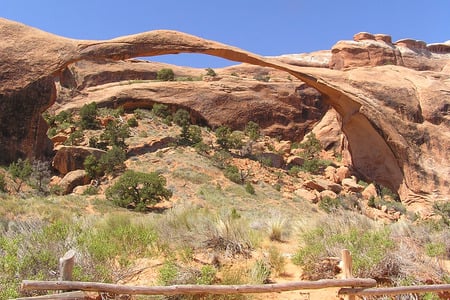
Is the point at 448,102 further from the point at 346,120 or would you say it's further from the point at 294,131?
the point at 294,131

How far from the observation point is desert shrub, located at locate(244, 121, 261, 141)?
79.0ft

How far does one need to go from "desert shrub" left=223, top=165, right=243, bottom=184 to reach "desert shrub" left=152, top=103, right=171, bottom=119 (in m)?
7.84

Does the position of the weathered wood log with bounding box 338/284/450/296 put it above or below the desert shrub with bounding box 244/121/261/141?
below

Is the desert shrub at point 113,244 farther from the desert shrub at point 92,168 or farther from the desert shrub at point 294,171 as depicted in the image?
the desert shrub at point 294,171

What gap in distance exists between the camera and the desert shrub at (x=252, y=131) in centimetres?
2407

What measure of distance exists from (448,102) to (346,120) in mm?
4270

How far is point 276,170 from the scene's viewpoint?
2147 centimetres

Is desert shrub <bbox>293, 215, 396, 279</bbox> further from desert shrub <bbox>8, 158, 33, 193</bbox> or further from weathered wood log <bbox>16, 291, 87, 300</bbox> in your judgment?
desert shrub <bbox>8, 158, 33, 193</bbox>

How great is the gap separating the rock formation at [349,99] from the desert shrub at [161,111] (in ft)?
26.2

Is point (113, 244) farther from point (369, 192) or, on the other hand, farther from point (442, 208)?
point (369, 192)

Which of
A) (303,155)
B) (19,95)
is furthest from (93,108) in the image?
(303,155)

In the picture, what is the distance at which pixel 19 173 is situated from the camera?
14.7 meters

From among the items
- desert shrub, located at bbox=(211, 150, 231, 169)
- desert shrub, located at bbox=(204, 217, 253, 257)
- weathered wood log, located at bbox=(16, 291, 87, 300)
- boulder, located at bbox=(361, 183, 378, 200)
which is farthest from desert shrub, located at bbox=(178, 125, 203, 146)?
weathered wood log, located at bbox=(16, 291, 87, 300)

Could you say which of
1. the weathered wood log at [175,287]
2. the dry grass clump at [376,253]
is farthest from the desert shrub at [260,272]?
the weathered wood log at [175,287]
